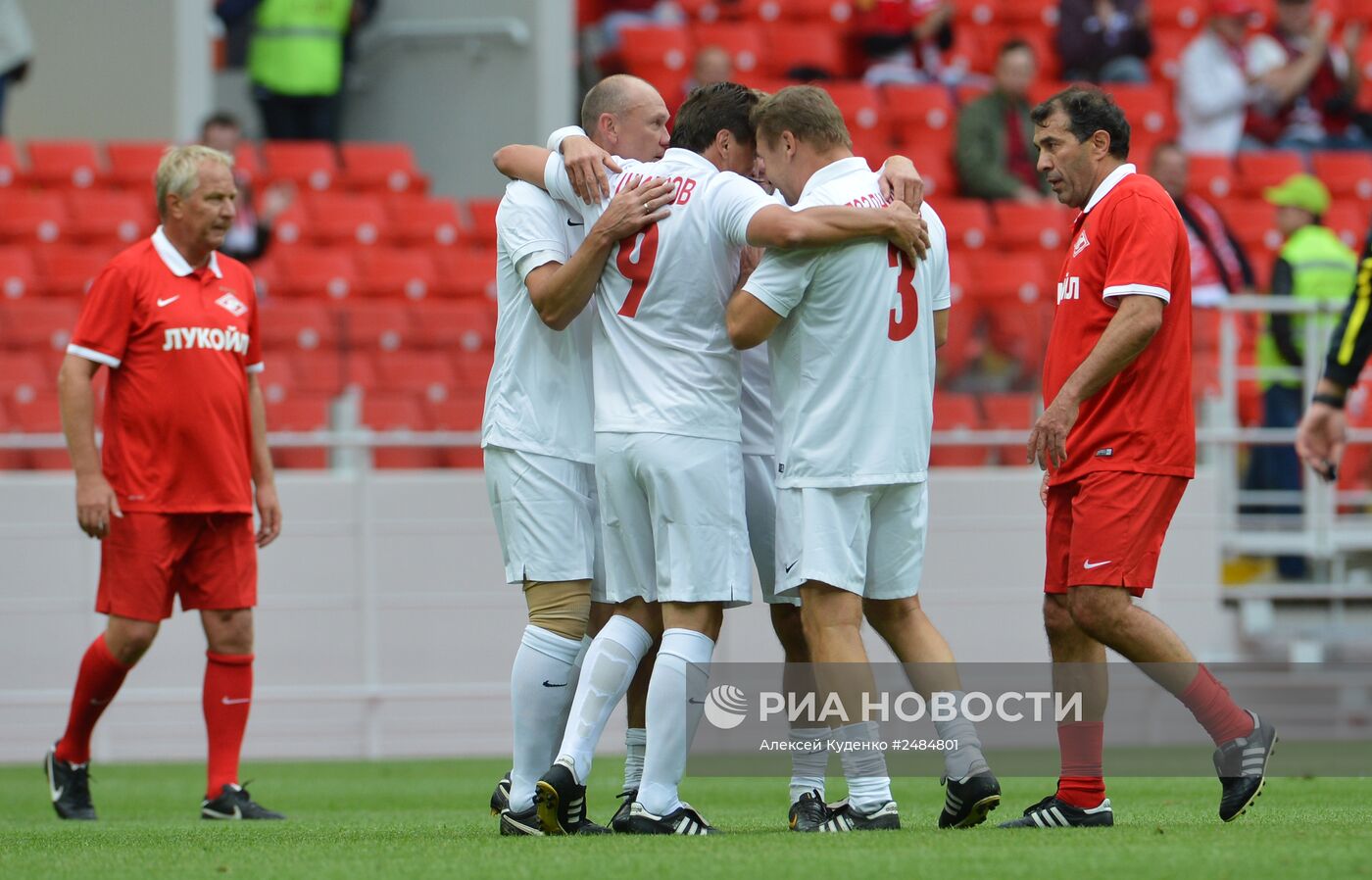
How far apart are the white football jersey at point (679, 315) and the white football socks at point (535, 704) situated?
613 millimetres

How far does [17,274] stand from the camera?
1095 centimetres

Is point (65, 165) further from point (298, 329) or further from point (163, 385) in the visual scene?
point (163, 385)

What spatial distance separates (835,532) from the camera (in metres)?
5.02

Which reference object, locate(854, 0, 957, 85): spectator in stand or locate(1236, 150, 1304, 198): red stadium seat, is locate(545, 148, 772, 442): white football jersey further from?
locate(1236, 150, 1304, 198): red stadium seat

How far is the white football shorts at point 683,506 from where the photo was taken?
5.07 m

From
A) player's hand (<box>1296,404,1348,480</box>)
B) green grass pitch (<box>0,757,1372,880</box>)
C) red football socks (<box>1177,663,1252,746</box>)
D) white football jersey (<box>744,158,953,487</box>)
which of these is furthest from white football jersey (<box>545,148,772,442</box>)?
player's hand (<box>1296,404,1348,480</box>)

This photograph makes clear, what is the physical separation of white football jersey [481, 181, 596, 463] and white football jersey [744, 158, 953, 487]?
1.95ft

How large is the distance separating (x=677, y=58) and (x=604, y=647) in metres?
9.32

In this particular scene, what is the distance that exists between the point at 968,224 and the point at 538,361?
25.6 ft

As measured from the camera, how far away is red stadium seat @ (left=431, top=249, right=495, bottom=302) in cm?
1174

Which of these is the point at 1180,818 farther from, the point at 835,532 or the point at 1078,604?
the point at 835,532

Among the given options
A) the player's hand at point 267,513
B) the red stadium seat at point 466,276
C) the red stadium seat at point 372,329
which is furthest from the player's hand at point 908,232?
the red stadium seat at point 466,276

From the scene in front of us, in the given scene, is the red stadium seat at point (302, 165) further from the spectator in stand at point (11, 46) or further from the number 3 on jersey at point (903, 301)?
the number 3 on jersey at point (903, 301)

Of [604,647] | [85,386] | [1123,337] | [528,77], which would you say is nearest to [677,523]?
[604,647]
